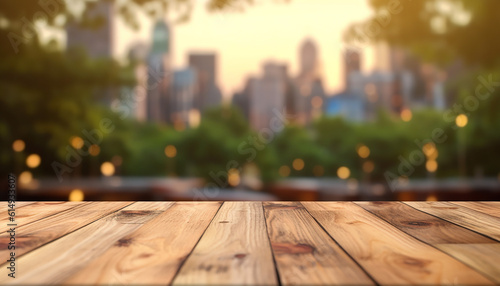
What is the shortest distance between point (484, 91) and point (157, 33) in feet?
173

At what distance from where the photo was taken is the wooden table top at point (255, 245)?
117 cm

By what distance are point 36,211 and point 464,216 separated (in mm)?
1904

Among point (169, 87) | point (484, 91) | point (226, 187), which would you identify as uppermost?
point (169, 87)

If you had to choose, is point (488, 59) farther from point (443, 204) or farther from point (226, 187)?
point (226, 187)

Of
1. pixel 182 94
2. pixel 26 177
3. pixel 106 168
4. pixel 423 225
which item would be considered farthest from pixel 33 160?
pixel 182 94

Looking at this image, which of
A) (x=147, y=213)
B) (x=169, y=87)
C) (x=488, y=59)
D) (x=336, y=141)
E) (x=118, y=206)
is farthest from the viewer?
(x=169, y=87)

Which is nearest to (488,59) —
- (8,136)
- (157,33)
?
(8,136)

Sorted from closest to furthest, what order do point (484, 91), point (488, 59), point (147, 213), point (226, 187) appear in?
point (147, 213)
point (488, 59)
point (484, 91)
point (226, 187)

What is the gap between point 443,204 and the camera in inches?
97.8

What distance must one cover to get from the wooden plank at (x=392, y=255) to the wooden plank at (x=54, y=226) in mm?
941

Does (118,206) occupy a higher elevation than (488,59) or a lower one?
lower

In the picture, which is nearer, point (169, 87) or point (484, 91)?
point (484, 91)

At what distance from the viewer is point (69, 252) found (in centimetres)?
141

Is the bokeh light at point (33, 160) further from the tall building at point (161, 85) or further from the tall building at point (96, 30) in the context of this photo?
the tall building at point (161, 85)
